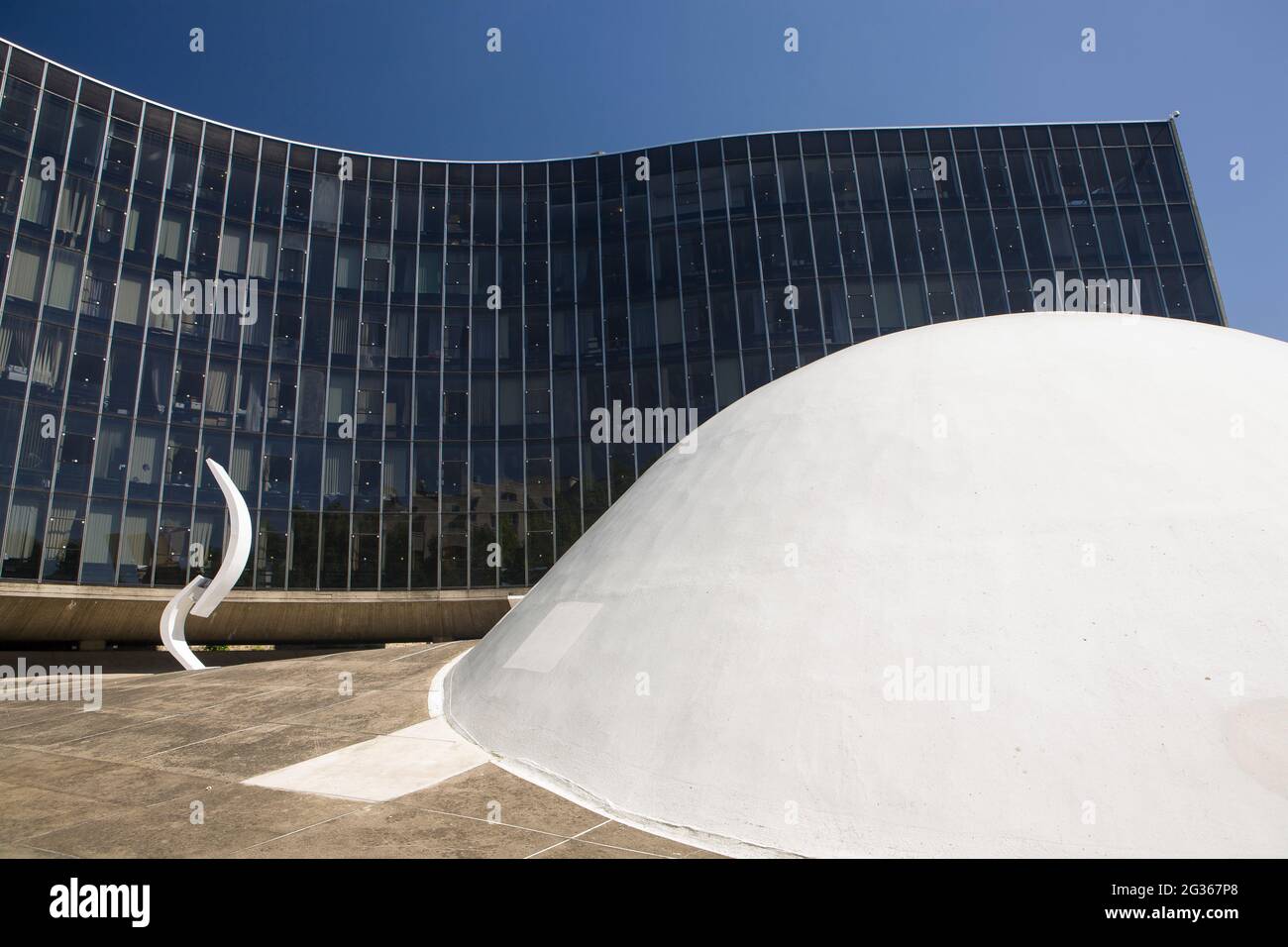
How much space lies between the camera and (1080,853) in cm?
446

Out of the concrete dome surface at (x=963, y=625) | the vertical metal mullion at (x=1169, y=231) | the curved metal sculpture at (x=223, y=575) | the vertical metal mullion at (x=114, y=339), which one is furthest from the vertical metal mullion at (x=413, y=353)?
the vertical metal mullion at (x=1169, y=231)

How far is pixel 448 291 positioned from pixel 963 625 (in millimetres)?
33150

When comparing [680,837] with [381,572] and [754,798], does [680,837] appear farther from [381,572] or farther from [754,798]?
[381,572]

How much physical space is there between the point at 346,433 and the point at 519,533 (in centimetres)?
878

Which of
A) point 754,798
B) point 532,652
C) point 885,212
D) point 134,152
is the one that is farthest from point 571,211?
point 754,798

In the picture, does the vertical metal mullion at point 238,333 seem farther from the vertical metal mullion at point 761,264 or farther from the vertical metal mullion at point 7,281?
the vertical metal mullion at point 761,264

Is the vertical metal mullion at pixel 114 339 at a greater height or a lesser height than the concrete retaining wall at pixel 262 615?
greater

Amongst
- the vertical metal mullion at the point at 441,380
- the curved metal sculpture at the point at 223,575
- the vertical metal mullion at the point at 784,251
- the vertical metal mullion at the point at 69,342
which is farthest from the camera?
the vertical metal mullion at the point at 784,251

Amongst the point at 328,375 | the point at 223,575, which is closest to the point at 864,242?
the point at 328,375

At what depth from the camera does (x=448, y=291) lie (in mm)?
35062

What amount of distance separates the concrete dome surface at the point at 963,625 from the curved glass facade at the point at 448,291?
23798 mm

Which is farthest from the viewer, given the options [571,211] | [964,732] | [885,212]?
[571,211]

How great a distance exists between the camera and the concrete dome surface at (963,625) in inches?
189

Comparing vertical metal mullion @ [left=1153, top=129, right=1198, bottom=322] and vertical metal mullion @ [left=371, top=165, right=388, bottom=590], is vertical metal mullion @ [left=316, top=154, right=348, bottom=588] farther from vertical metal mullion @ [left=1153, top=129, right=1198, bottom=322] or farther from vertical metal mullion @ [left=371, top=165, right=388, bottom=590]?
vertical metal mullion @ [left=1153, top=129, right=1198, bottom=322]
